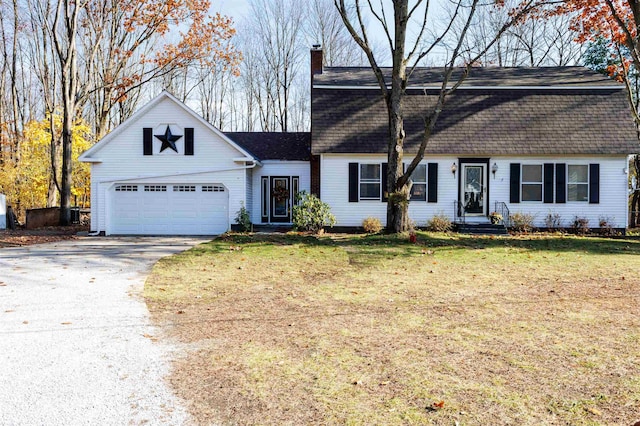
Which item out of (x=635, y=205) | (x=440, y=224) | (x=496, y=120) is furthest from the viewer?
(x=635, y=205)

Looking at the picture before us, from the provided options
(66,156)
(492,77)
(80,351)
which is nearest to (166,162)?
(66,156)

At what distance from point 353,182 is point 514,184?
239 inches

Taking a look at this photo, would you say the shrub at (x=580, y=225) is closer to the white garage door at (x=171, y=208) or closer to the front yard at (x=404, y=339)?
the front yard at (x=404, y=339)

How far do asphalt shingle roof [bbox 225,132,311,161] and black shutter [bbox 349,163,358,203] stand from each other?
9.77 feet

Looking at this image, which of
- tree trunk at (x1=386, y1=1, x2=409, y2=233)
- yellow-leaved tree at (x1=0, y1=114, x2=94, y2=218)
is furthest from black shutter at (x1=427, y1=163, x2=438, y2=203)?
yellow-leaved tree at (x1=0, y1=114, x2=94, y2=218)

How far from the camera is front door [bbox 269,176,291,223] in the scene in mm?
21844

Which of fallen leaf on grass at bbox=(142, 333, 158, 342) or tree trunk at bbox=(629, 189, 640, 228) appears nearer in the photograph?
fallen leaf on grass at bbox=(142, 333, 158, 342)

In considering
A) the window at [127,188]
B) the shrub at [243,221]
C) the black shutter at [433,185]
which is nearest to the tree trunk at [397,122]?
the black shutter at [433,185]

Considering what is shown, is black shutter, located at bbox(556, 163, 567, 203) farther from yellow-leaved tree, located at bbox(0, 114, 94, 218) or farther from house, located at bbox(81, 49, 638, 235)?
yellow-leaved tree, located at bbox(0, 114, 94, 218)

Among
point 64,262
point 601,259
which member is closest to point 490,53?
point 601,259

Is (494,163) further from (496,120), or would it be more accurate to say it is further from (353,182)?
(353,182)

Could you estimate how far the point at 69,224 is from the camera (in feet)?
75.9

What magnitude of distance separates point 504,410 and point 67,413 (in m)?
3.31

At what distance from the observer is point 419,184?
756 inches
